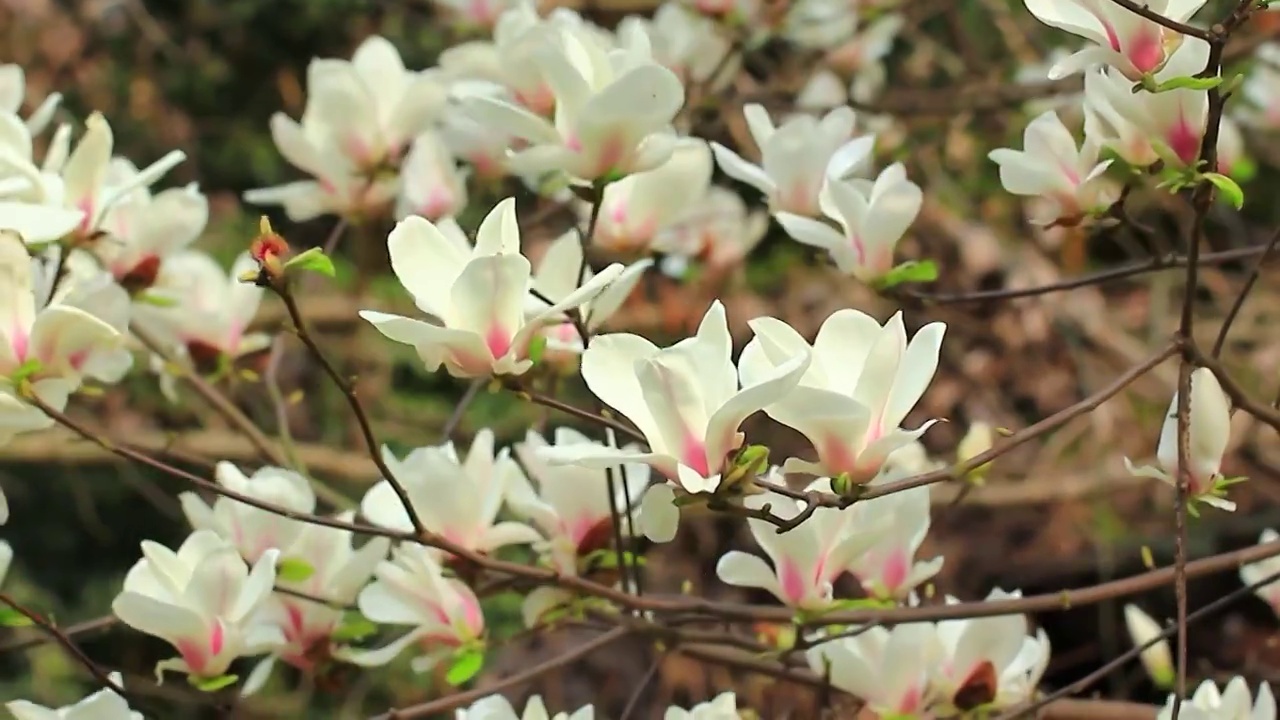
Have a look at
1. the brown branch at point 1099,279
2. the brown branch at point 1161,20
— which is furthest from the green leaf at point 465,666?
the brown branch at point 1161,20

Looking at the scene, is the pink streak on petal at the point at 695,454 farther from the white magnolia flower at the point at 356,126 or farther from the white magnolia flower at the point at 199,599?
the white magnolia flower at the point at 356,126

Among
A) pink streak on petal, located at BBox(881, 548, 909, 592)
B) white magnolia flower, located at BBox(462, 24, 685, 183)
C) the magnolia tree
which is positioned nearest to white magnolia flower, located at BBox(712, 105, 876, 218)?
the magnolia tree

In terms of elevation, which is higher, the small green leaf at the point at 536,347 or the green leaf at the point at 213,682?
the small green leaf at the point at 536,347

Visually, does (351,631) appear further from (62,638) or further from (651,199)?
(651,199)

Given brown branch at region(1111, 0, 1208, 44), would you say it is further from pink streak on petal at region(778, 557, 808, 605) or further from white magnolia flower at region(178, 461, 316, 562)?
white magnolia flower at region(178, 461, 316, 562)

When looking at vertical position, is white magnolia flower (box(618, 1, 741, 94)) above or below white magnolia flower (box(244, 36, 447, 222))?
above

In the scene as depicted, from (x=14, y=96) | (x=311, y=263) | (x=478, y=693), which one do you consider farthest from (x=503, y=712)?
(x=14, y=96)
